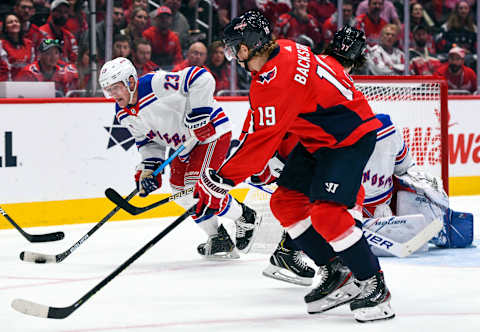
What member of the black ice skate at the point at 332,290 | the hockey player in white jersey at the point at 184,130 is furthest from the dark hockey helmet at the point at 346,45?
the black ice skate at the point at 332,290

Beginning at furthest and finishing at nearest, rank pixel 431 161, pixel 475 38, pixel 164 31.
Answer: pixel 475 38
pixel 164 31
pixel 431 161

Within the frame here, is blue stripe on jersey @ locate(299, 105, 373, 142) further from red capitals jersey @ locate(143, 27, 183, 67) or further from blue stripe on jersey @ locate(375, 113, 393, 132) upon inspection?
red capitals jersey @ locate(143, 27, 183, 67)

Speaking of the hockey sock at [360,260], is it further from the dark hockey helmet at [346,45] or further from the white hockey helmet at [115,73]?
the white hockey helmet at [115,73]

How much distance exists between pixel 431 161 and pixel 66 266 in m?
2.23

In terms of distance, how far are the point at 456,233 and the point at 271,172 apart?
120 centimetres

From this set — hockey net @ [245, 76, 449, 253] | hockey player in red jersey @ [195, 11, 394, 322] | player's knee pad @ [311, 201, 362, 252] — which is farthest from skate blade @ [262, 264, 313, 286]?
hockey net @ [245, 76, 449, 253]

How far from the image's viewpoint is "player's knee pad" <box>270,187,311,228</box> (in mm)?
2965

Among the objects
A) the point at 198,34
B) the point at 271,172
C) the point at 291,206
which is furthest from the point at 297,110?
the point at 198,34

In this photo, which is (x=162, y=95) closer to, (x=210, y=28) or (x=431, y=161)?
(x=431, y=161)

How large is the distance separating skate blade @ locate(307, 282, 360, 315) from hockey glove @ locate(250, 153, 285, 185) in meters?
0.69

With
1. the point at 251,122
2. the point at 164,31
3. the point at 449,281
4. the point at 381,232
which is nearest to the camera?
the point at 251,122

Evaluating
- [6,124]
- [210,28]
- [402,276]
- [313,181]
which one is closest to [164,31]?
[210,28]

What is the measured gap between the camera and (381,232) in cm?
396

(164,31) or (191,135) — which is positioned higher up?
(164,31)
